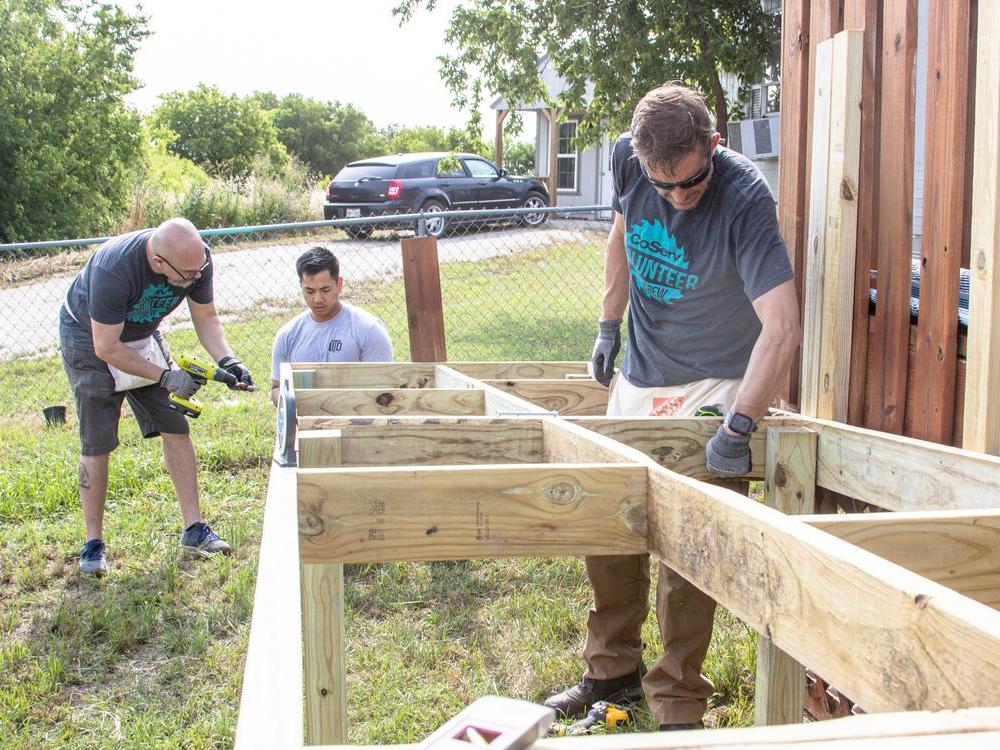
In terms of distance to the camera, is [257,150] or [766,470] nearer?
[766,470]

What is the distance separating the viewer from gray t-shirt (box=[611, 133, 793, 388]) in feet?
10.2

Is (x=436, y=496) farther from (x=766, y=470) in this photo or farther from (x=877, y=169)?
(x=877, y=169)

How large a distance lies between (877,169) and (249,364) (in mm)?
7457

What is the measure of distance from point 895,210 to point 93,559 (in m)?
4.16

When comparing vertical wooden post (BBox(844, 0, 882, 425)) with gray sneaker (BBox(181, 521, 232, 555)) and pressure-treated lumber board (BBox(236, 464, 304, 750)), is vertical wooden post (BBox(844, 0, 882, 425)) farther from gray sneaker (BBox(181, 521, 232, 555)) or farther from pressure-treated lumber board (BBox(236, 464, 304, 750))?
gray sneaker (BBox(181, 521, 232, 555))

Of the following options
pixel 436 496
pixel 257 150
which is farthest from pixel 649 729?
pixel 257 150

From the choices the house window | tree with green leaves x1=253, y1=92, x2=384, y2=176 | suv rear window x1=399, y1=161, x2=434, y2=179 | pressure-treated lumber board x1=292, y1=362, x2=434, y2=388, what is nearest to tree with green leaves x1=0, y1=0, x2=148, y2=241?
suv rear window x1=399, y1=161, x2=434, y2=179

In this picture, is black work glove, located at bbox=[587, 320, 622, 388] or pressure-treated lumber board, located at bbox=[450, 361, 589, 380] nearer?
black work glove, located at bbox=[587, 320, 622, 388]

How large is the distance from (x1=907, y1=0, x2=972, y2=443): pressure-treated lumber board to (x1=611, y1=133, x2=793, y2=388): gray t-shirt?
43cm

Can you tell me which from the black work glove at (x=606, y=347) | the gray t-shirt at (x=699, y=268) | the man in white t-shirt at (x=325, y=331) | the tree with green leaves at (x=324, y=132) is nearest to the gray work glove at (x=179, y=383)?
the man in white t-shirt at (x=325, y=331)

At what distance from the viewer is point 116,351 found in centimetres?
511

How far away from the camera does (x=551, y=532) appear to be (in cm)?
232

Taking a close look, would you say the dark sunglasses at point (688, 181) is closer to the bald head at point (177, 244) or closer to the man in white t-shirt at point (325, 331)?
the man in white t-shirt at point (325, 331)

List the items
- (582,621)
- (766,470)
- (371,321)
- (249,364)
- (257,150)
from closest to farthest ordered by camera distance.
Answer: (766,470) → (582,621) → (371,321) → (249,364) → (257,150)
